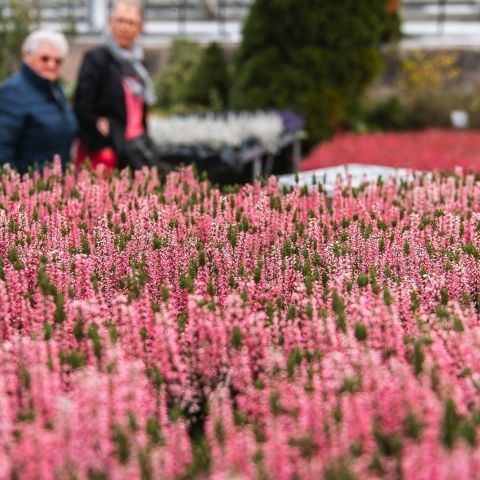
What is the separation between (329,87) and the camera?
1684cm

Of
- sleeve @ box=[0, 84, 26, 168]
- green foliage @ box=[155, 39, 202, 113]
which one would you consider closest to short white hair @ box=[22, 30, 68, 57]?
sleeve @ box=[0, 84, 26, 168]

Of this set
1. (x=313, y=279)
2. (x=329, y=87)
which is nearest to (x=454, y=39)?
(x=329, y=87)

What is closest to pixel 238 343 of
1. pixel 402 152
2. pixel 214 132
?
pixel 214 132

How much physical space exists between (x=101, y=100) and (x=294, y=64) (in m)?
10.1

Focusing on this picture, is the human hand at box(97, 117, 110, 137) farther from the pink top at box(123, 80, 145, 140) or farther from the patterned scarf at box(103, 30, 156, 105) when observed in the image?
the patterned scarf at box(103, 30, 156, 105)

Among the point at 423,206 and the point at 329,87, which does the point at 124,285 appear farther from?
the point at 329,87

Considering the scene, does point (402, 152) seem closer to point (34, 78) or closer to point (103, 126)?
point (103, 126)

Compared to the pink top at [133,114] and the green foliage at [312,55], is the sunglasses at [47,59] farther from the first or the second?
the green foliage at [312,55]

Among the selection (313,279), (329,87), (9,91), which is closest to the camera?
(313,279)

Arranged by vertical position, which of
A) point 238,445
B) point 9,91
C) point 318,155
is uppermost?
point 9,91

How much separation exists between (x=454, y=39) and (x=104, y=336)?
26.0 metres

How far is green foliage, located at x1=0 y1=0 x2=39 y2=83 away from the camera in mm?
22703

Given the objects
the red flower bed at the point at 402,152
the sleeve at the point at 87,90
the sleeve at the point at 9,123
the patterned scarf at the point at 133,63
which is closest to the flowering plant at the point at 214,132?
the red flower bed at the point at 402,152

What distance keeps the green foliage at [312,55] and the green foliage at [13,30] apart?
8.31 m
